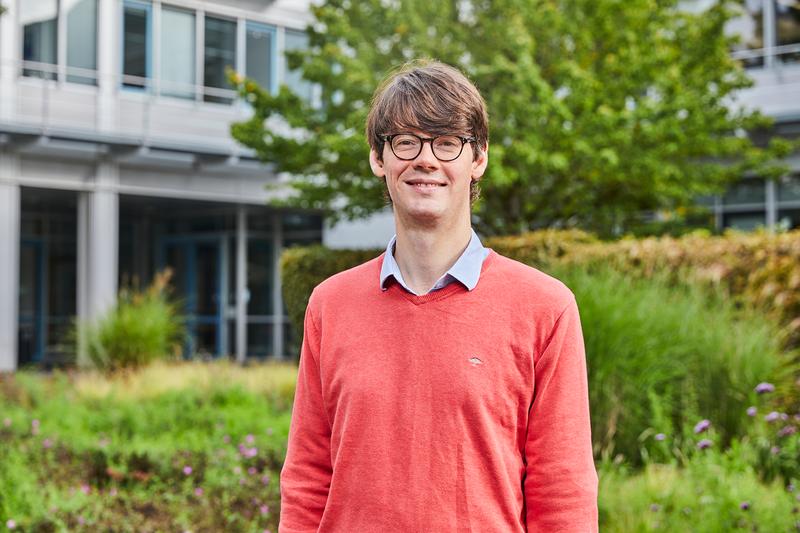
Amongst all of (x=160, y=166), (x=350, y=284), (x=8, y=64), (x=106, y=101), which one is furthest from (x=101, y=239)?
(x=350, y=284)

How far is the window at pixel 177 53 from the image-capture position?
64.2ft

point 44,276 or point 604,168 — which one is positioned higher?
point 604,168

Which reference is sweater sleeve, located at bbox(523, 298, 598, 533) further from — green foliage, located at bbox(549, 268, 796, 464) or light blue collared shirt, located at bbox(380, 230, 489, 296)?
green foliage, located at bbox(549, 268, 796, 464)

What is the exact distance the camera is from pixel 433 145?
2.11 metres

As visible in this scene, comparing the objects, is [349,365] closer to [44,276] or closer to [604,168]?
[604,168]

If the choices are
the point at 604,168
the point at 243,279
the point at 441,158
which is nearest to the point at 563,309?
the point at 441,158

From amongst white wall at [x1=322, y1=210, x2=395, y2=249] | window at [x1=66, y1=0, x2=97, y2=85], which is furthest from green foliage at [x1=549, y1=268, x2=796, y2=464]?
white wall at [x1=322, y1=210, x2=395, y2=249]

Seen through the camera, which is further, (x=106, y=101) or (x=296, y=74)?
(x=296, y=74)

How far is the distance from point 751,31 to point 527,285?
17.8 meters

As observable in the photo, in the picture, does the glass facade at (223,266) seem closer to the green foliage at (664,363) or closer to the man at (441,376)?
the green foliage at (664,363)

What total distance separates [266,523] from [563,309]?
4097 mm

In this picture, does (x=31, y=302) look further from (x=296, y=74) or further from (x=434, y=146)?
(x=434, y=146)

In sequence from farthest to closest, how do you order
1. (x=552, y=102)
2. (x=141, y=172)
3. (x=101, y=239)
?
(x=141, y=172), (x=101, y=239), (x=552, y=102)

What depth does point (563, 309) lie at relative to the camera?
2064 millimetres
